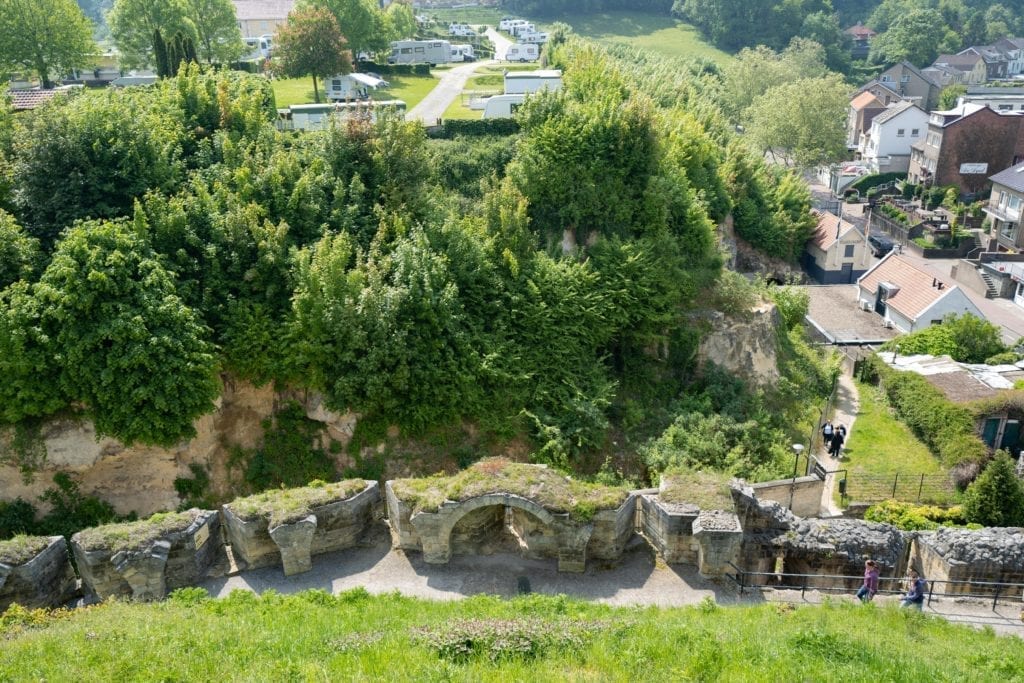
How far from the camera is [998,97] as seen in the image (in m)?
88.2

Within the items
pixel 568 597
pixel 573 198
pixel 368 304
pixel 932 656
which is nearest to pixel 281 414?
pixel 368 304

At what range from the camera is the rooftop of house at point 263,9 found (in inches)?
3152

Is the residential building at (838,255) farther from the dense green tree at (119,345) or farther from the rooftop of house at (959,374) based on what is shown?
the dense green tree at (119,345)

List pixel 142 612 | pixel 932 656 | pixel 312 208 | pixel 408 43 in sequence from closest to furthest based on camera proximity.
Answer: pixel 932 656, pixel 142 612, pixel 312 208, pixel 408 43

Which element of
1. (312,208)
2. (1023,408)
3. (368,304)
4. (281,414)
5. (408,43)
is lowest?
(1023,408)

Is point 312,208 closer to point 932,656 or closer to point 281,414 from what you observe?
point 281,414

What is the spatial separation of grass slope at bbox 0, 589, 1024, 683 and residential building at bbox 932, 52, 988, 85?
383 feet

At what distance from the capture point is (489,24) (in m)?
124

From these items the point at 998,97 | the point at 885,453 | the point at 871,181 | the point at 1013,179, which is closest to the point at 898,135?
the point at 871,181

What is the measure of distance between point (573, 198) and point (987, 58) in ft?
379

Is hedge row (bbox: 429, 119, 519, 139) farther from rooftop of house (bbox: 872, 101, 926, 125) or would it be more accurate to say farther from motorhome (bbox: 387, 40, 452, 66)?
rooftop of house (bbox: 872, 101, 926, 125)

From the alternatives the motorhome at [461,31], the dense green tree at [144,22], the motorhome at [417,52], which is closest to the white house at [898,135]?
the motorhome at [417,52]

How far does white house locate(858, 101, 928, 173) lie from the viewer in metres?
77.8

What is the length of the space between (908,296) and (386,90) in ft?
109
